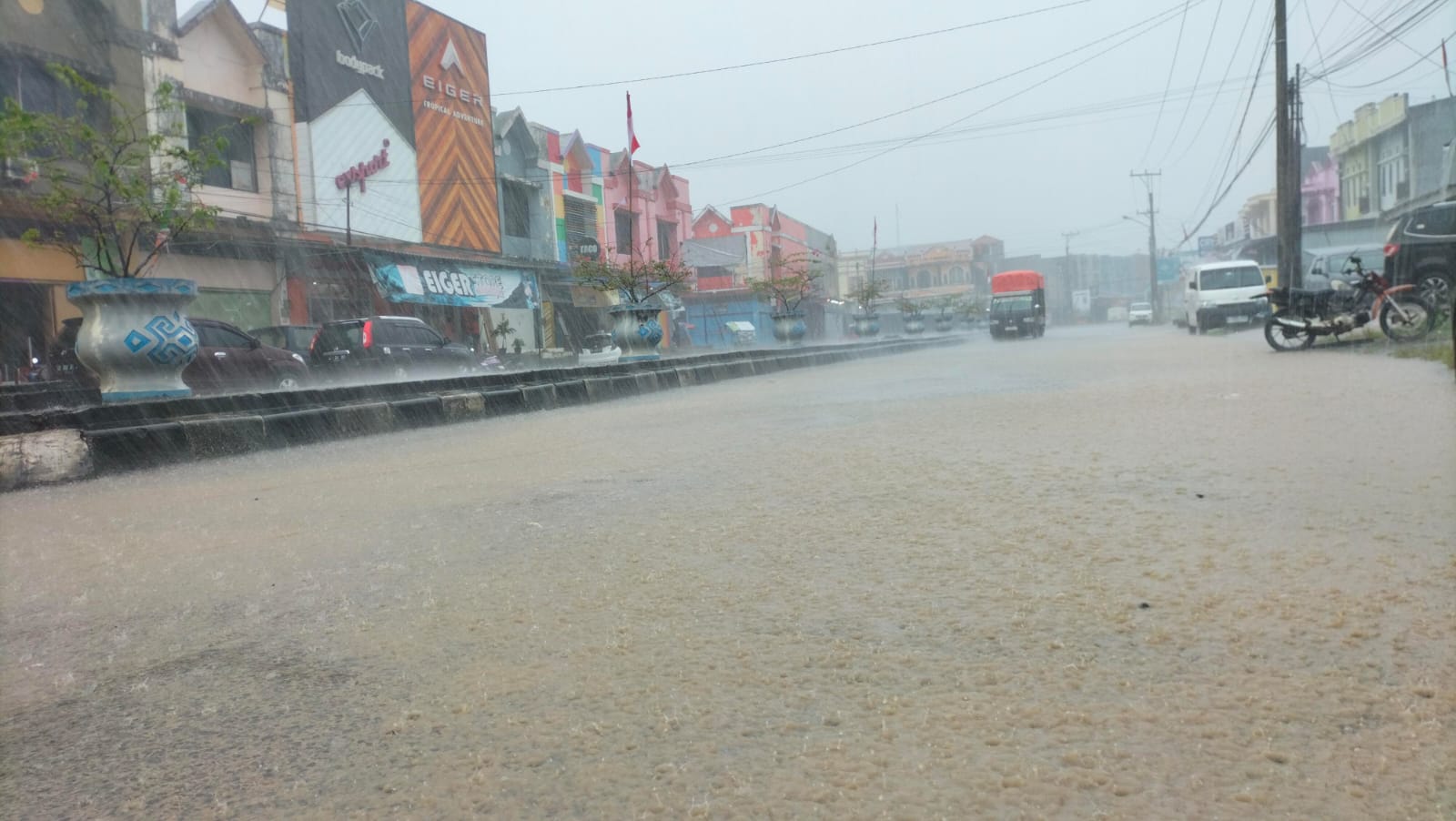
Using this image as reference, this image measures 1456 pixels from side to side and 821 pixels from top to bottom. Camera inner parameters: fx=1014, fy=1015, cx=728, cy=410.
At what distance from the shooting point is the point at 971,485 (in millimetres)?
4289

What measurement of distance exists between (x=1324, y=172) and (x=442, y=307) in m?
48.5

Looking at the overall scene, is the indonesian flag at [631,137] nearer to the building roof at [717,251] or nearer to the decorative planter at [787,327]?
the decorative planter at [787,327]

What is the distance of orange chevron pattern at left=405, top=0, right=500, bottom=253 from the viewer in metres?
30.6

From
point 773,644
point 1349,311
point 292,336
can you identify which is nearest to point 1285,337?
point 1349,311

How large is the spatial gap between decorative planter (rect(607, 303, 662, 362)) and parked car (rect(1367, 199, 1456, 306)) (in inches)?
427

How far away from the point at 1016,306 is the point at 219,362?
32807 millimetres

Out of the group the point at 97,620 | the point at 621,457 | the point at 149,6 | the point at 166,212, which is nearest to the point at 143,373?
the point at 166,212

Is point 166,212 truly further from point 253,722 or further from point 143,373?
point 253,722

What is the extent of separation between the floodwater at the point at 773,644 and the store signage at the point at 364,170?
23.4 m

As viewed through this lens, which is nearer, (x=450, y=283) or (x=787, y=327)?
(x=450, y=283)

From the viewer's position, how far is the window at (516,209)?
3519cm

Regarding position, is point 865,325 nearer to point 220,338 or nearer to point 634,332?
point 634,332

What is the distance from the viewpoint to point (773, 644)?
231 cm

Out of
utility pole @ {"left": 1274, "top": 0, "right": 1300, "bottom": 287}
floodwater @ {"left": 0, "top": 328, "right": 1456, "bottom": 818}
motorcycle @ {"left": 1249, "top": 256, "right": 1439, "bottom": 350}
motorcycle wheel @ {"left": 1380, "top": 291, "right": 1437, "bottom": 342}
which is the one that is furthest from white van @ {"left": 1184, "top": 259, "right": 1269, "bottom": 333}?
floodwater @ {"left": 0, "top": 328, "right": 1456, "bottom": 818}
